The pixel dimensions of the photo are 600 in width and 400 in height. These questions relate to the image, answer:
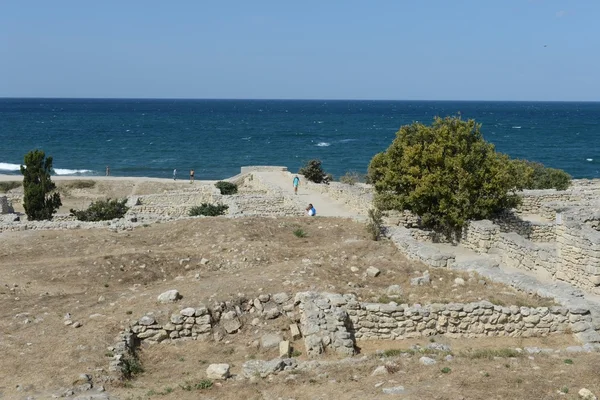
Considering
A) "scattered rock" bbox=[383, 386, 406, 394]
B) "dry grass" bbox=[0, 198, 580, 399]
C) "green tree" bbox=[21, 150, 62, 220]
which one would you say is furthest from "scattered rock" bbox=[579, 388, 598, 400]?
"green tree" bbox=[21, 150, 62, 220]

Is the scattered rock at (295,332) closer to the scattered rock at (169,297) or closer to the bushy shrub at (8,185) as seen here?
the scattered rock at (169,297)

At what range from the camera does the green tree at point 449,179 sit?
2111cm

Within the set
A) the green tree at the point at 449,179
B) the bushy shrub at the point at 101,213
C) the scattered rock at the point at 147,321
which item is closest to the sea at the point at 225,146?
the bushy shrub at the point at 101,213

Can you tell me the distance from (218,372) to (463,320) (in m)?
5.12

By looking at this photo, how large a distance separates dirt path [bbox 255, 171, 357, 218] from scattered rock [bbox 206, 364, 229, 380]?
1518 centimetres

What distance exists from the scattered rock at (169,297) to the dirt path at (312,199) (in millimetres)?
12816

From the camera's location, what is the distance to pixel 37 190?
2823 cm

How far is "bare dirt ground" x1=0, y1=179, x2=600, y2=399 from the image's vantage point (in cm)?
962

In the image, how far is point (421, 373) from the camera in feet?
32.1

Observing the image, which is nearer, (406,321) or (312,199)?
(406,321)

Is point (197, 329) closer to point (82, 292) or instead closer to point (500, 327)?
point (82, 292)

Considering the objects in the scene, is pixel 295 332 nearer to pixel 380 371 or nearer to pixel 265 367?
pixel 265 367

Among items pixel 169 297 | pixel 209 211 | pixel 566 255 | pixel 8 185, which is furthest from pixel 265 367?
pixel 8 185

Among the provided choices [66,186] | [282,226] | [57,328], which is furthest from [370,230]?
[66,186]
